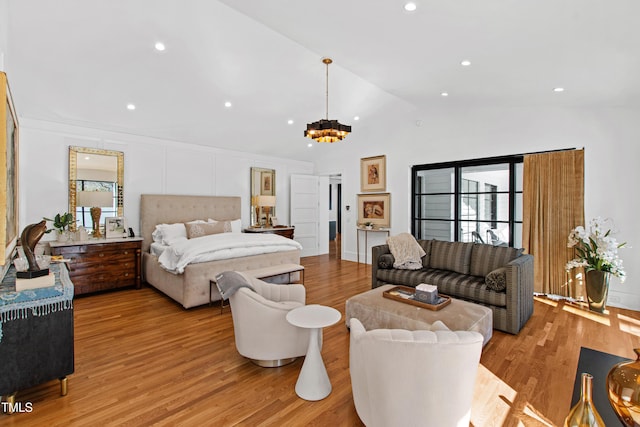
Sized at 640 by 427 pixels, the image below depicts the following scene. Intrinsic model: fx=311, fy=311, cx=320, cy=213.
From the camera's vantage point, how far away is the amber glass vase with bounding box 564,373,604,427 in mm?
1007

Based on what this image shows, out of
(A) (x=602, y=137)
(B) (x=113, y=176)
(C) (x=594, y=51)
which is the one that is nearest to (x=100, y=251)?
(B) (x=113, y=176)

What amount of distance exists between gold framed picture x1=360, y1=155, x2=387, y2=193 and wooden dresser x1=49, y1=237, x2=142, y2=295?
189 inches

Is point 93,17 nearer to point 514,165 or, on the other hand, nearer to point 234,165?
point 234,165

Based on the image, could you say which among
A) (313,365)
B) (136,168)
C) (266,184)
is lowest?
(313,365)

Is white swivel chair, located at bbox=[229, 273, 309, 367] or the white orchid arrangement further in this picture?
the white orchid arrangement

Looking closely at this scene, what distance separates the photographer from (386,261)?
4559 mm

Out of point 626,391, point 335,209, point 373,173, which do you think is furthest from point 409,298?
point 335,209

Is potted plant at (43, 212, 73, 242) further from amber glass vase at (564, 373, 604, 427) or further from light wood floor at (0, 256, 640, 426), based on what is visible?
amber glass vase at (564, 373, 604, 427)

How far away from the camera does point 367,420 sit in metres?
1.80

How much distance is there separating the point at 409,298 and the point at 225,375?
5.98 feet

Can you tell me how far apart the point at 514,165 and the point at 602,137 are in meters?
1.16

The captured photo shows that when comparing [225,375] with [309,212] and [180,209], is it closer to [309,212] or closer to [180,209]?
[180,209]

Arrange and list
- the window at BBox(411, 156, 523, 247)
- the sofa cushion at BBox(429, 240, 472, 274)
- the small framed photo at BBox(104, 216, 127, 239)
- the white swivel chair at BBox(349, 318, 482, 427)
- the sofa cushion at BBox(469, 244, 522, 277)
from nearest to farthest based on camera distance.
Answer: the white swivel chair at BBox(349, 318, 482, 427) → the sofa cushion at BBox(469, 244, 522, 277) → the sofa cushion at BBox(429, 240, 472, 274) → the small framed photo at BBox(104, 216, 127, 239) → the window at BBox(411, 156, 523, 247)

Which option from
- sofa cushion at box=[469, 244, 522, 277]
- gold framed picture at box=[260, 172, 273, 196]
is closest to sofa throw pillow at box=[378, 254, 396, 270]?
sofa cushion at box=[469, 244, 522, 277]
